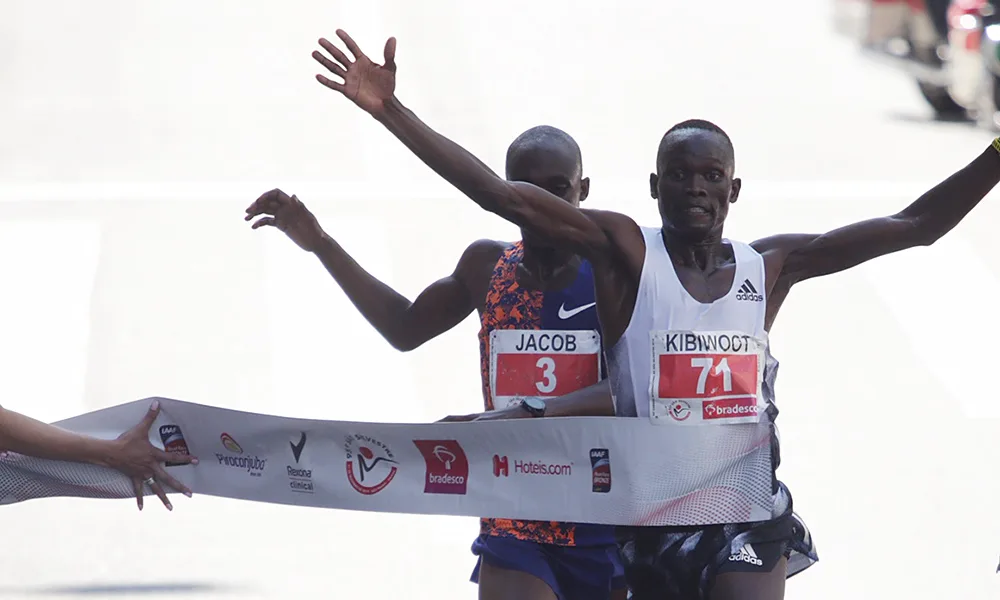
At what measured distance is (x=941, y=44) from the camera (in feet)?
56.6

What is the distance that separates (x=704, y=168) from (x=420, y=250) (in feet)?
26.2

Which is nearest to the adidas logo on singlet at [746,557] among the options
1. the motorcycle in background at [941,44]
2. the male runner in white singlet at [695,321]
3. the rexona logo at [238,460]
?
the male runner in white singlet at [695,321]

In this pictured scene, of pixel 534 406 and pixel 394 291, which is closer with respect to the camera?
pixel 534 406

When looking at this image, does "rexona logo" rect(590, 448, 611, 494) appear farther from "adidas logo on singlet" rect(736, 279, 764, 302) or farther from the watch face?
"adidas logo on singlet" rect(736, 279, 764, 302)

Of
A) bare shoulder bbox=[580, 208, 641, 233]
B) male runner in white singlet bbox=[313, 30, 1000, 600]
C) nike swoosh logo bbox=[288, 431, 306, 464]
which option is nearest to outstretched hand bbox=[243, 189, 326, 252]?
nike swoosh logo bbox=[288, 431, 306, 464]

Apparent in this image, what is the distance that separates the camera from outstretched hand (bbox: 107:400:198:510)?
5.59m

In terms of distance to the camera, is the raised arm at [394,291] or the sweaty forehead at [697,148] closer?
the sweaty forehead at [697,148]

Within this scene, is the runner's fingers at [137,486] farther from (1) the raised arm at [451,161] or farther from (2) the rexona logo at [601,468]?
(1) the raised arm at [451,161]

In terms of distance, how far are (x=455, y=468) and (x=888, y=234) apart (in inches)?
59.0

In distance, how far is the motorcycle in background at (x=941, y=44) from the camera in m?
15.3

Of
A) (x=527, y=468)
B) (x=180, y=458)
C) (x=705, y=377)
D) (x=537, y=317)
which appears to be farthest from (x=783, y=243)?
(x=180, y=458)

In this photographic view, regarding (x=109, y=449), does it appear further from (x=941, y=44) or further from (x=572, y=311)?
(x=941, y=44)

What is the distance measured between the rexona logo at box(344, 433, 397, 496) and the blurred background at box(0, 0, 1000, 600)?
243 centimetres

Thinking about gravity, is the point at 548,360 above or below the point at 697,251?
below
